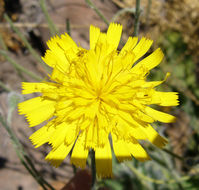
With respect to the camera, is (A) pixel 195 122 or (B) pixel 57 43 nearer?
(B) pixel 57 43

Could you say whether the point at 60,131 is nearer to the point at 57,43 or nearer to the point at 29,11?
the point at 57,43

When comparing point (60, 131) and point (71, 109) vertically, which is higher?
point (71, 109)

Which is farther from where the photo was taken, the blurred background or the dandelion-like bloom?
the blurred background

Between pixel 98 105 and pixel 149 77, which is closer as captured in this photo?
pixel 98 105

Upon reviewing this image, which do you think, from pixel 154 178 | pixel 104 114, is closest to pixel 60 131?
pixel 104 114

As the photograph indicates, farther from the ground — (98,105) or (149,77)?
(149,77)
